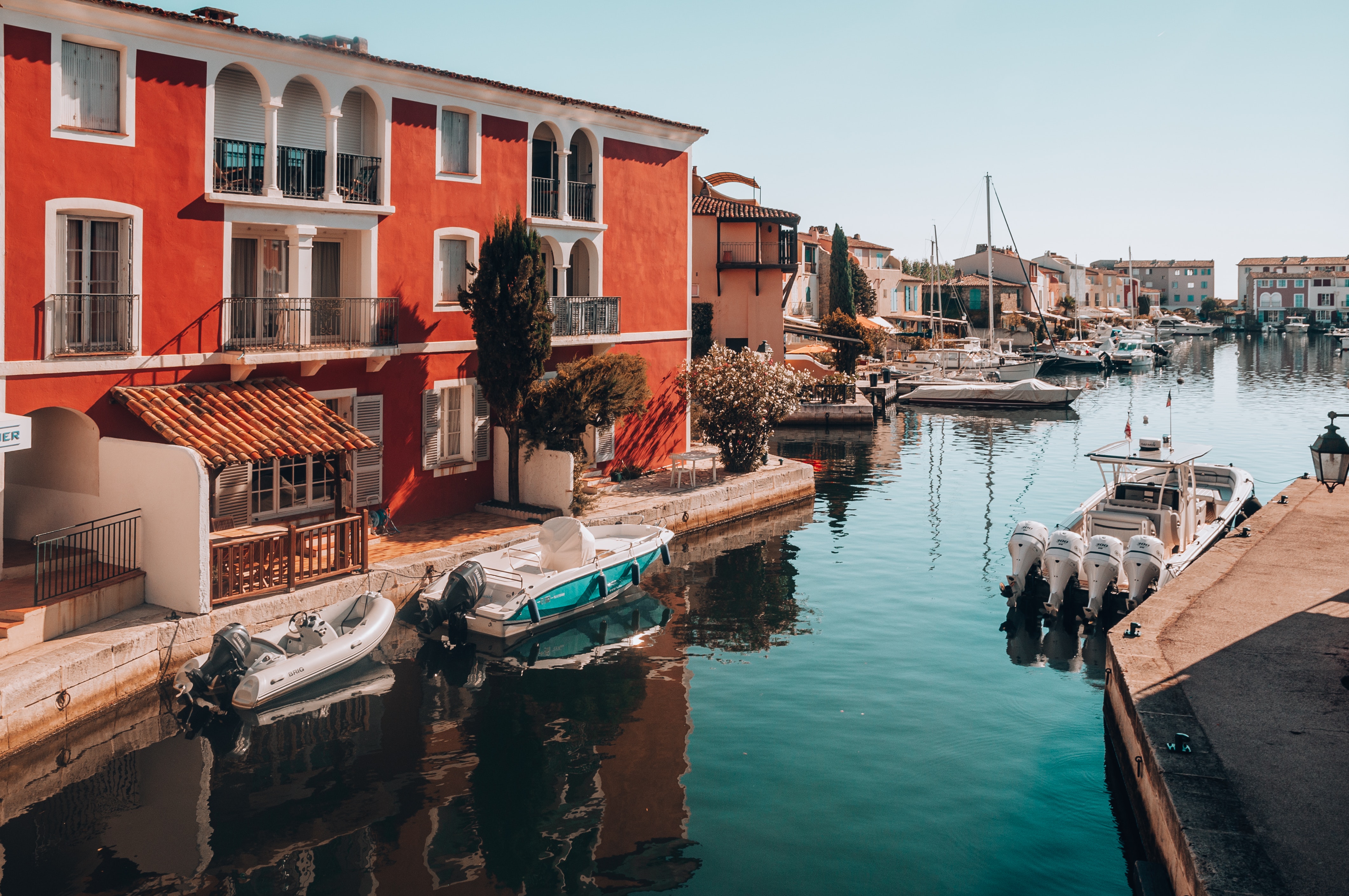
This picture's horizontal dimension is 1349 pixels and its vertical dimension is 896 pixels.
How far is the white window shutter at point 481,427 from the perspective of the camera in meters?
24.6

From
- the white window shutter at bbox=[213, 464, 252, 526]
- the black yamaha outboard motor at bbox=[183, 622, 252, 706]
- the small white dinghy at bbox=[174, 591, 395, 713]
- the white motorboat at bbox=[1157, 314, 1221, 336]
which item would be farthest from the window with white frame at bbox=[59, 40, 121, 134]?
the white motorboat at bbox=[1157, 314, 1221, 336]

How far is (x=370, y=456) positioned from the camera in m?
22.1

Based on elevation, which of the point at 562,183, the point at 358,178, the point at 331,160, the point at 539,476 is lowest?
the point at 539,476

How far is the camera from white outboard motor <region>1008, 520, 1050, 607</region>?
2053 cm

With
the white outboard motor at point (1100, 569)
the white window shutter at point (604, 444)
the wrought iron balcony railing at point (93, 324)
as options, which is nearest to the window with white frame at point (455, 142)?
the white window shutter at point (604, 444)

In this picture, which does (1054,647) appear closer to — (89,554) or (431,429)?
(431,429)

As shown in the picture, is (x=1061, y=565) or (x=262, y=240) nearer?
(x=1061, y=565)

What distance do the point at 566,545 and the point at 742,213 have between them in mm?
31856

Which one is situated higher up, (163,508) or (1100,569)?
(163,508)

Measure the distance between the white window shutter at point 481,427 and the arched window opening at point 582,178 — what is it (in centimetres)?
550

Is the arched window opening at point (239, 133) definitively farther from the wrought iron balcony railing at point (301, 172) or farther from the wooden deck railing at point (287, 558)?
the wooden deck railing at point (287, 558)

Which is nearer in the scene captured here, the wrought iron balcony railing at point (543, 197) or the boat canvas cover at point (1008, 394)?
the wrought iron balcony railing at point (543, 197)

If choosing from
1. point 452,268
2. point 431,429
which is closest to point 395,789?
point 431,429

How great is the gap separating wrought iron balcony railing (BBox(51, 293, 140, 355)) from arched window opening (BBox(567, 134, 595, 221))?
Result: 11690 millimetres
